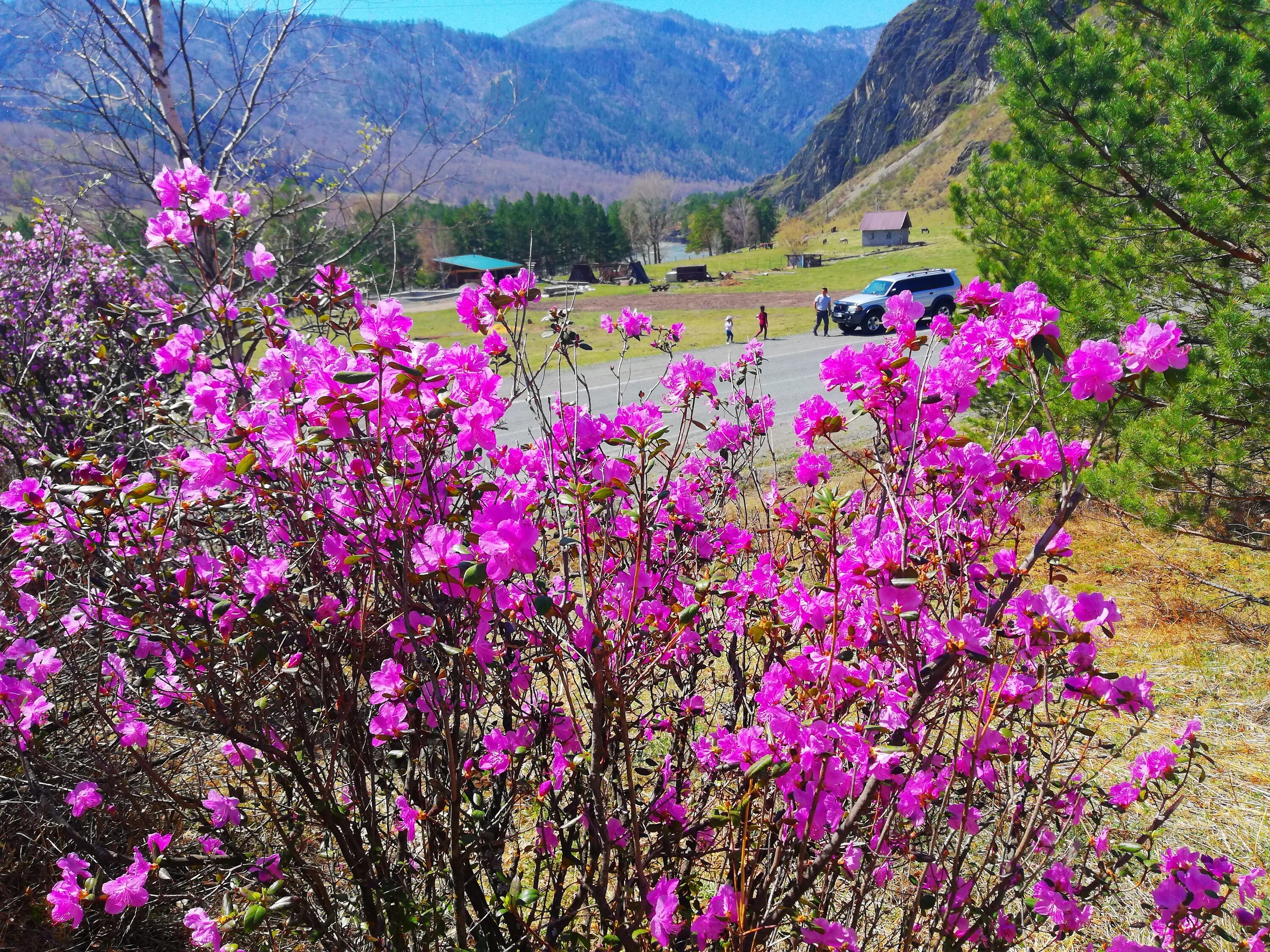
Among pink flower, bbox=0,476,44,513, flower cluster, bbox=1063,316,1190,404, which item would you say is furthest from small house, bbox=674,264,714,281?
flower cluster, bbox=1063,316,1190,404

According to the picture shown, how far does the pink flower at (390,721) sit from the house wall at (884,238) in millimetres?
77380

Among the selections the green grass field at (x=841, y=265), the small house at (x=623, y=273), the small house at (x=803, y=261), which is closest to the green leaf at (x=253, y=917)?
the green grass field at (x=841, y=265)

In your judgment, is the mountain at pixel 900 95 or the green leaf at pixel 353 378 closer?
the green leaf at pixel 353 378

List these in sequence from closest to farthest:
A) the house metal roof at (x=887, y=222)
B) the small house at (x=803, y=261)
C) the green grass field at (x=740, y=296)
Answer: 1. the green grass field at (x=740, y=296)
2. the small house at (x=803, y=261)
3. the house metal roof at (x=887, y=222)

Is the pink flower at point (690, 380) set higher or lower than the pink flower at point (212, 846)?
higher

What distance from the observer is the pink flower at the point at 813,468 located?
1936mm

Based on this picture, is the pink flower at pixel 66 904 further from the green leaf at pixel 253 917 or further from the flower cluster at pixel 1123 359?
the flower cluster at pixel 1123 359

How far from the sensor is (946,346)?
1594 millimetres

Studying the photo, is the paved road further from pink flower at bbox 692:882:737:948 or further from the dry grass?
pink flower at bbox 692:882:737:948

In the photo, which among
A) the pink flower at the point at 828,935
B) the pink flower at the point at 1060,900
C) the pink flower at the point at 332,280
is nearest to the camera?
the pink flower at the point at 828,935

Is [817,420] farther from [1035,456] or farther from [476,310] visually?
[476,310]

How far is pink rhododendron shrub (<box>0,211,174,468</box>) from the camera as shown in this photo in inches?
155

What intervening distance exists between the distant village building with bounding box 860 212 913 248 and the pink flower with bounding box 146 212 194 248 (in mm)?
77177

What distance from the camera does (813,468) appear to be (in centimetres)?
194
